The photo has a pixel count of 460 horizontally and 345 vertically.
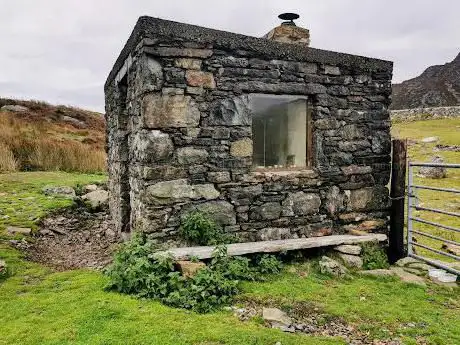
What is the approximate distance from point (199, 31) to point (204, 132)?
52.7 inches

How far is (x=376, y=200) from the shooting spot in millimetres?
6957

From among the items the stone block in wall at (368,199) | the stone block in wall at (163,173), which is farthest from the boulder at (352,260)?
the stone block in wall at (163,173)

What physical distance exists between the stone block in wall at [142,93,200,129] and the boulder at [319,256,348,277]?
263 centimetres

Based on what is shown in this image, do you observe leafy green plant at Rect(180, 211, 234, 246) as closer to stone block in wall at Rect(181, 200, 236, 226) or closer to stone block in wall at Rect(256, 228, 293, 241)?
stone block in wall at Rect(181, 200, 236, 226)

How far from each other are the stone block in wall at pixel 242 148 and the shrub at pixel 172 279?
4.47 feet

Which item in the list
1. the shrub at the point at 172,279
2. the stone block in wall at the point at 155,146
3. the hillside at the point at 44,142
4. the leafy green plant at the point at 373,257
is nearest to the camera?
the shrub at the point at 172,279

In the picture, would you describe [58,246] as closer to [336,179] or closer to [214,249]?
[214,249]

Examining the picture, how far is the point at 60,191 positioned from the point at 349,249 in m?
7.81

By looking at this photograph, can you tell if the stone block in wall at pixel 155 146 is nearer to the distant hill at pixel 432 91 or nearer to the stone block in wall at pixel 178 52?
the stone block in wall at pixel 178 52

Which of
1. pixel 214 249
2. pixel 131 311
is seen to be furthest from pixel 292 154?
pixel 131 311

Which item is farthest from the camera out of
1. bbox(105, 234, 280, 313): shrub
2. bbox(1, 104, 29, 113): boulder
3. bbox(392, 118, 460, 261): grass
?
bbox(1, 104, 29, 113): boulder

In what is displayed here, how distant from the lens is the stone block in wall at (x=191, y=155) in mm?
5508

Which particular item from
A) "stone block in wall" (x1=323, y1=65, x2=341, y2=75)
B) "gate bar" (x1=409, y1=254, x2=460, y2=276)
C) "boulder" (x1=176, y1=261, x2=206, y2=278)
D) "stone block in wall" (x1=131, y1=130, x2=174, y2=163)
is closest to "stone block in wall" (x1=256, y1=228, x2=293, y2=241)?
"boulder" (x1=176, y1=261, x2=206, y2=278)

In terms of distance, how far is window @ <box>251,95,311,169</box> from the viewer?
6.14 metres
